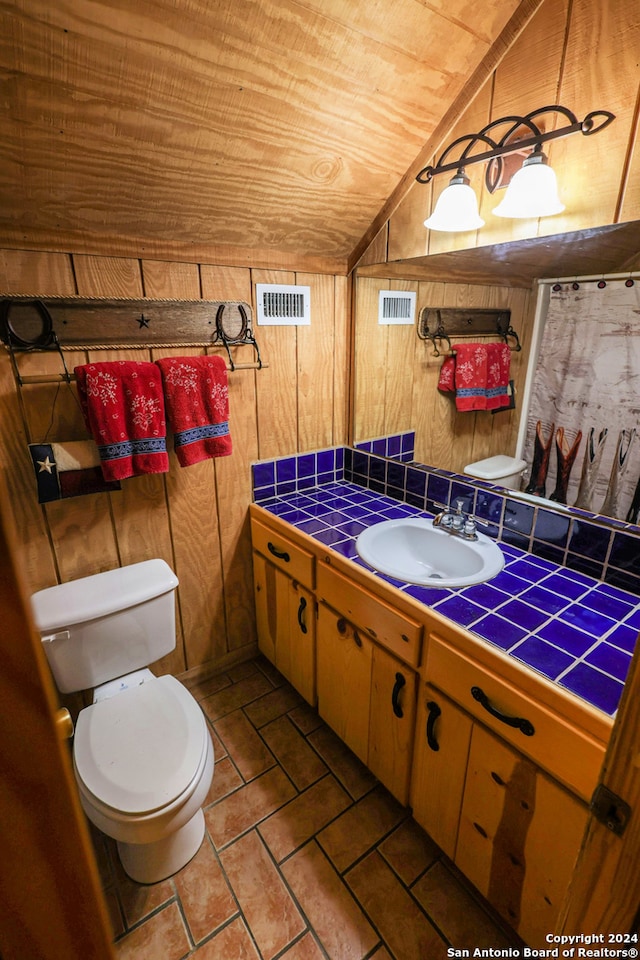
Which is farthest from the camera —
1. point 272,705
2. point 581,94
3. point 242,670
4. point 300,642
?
point 242,670

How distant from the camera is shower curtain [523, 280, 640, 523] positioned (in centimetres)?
123

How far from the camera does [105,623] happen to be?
1426mm

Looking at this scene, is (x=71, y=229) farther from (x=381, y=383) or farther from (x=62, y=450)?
(x=381, y=383)

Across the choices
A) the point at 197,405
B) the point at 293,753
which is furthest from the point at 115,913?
the point at 197,405

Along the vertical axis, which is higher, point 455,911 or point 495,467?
point 495,467

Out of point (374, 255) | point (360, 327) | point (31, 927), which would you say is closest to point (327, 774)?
point (31, 927)

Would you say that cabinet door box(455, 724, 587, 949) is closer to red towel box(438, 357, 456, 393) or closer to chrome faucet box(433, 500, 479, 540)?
chrome faucet box(433, 500, 479, 540)

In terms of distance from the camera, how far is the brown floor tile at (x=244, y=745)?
1655 millimetres

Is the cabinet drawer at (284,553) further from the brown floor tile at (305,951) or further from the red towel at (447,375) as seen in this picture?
the brown floor tile at (305,951)

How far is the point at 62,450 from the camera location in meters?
1.42

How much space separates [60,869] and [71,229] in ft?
5.02

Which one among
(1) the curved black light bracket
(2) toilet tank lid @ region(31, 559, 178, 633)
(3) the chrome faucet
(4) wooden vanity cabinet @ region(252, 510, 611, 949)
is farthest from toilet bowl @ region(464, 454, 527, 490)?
(2) toilet tank lid @ region(31, 559, 178, 633)

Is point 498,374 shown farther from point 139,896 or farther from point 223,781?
point 139,896

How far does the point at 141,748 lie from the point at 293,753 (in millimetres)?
659
